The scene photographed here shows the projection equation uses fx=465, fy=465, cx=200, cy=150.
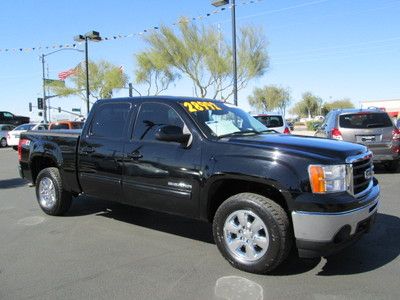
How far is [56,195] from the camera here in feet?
22.9

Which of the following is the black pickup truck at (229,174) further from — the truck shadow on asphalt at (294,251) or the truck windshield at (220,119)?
the truck shadow on asphalt at (294,251)

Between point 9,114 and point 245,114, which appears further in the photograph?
point 9,114

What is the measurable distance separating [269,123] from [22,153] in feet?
31.3

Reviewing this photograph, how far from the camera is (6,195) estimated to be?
937 cm

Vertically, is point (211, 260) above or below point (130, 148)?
below

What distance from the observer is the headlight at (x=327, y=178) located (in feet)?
13.7

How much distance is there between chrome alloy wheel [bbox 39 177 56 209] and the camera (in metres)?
7.07

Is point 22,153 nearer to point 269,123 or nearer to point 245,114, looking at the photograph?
point 245,114

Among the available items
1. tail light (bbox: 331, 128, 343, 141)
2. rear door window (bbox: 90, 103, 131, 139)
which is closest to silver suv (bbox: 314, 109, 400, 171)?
tail light (bbox: 331, 128, 343, 141)

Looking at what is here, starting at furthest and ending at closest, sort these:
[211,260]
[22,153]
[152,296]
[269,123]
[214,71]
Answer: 1. [214,71]
2. [269,123]
3. [22,153]
4. [211,260]
5. [152,296]

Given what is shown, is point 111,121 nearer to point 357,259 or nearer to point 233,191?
point 233,191

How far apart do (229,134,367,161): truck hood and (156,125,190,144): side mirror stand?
51 cm

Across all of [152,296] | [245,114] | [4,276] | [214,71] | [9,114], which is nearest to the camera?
[152,296]

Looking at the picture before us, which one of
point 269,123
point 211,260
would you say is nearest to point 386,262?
point 211,260
